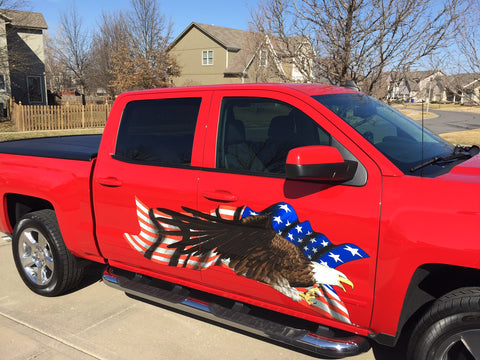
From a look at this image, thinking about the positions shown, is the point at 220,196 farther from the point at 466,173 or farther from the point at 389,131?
the point at 466,173

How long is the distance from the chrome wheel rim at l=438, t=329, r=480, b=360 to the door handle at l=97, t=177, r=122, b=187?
253 centimetres

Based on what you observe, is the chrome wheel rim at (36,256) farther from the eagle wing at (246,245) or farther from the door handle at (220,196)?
the door handle at (220,196)

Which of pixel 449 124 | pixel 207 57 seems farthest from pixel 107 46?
pixel 449 124

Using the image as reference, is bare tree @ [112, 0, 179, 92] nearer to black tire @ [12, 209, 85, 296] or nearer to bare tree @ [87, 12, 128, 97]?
bare tree @ [87, 12, 128, 97]

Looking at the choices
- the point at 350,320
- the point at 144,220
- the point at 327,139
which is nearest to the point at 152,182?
the point at 144,220

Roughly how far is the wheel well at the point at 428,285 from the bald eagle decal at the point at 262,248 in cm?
31

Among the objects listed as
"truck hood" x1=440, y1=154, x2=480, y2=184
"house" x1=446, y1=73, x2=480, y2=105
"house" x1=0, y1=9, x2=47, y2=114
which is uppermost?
"house" x1=0, y1=9, x2=47, y2=114

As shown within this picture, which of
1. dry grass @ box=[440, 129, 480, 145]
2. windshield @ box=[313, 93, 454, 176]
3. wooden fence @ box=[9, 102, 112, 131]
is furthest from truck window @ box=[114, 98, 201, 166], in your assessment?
wooden fence @ box=[9, 102, 112, 131]

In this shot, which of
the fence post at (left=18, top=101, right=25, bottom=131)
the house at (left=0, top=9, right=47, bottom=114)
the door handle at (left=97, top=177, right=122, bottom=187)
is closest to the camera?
the door handle at (left=97, top=177, right=122, bottom=187)

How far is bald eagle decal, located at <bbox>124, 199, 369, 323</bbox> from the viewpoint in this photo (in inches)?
105

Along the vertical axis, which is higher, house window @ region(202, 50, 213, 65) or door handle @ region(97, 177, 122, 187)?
house window @ region(202, 50, 213, 65)

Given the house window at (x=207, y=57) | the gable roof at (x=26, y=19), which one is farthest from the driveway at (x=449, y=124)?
the gable roof at (x=26, y=19)

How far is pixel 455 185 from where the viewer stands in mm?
2350

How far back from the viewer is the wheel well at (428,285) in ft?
8.12
